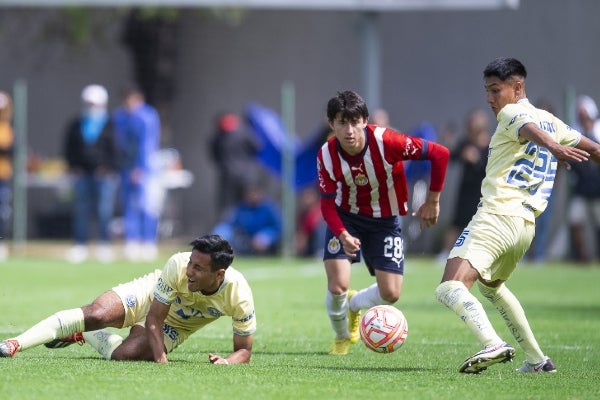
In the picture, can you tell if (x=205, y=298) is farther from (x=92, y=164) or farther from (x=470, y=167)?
(x=92, y=164)

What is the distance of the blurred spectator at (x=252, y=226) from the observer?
2084 centimetres

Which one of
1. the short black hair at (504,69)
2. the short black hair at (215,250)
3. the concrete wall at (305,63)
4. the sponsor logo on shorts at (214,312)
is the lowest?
the sponsor logo on shorts at (214,312)

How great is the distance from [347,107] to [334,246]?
1.22 m

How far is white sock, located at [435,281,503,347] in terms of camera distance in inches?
300

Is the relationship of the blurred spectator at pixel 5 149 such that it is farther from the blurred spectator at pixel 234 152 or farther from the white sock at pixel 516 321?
the white sock at pixel 516 321

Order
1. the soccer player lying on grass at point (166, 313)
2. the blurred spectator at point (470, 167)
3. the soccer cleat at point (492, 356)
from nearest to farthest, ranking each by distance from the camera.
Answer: the soccer cleat at point (492, 356), the soccer player lying on grass at point (166, 313), the blurred spectator at point (470, 167)

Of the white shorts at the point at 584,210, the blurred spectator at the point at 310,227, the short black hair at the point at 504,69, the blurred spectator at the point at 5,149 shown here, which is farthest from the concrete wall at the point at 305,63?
the short black hair at the point at 504,69

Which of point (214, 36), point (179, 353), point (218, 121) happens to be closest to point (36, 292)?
point (179, 353)

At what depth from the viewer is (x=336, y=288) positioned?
9.38 metres

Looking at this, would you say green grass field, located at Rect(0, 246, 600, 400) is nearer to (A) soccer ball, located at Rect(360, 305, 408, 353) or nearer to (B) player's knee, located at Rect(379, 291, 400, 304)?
(A) soccer ball, located at Rect(360, 305, 408, 353)

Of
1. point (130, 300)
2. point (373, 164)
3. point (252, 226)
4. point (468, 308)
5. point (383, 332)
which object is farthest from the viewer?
point (252, 226)

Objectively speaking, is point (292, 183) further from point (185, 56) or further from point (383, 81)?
point (185, 56)

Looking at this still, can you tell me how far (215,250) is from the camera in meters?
7.93

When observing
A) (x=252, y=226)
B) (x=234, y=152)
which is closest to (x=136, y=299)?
(x=252, y=226)
